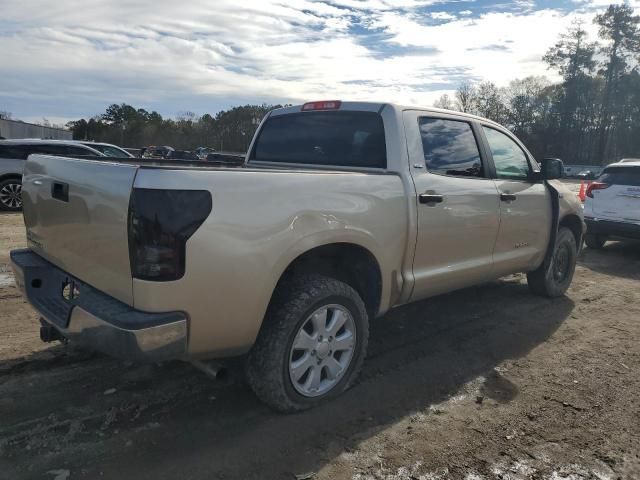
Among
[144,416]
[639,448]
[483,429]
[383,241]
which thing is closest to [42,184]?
[144,416]

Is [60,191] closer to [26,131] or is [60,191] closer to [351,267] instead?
[351,267]

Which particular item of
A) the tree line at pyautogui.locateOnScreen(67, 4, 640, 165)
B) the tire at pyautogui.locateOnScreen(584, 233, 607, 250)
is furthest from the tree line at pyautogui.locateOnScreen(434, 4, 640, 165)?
the tire at pyautogui.locateOnScreen(584, 233, 607, 250)

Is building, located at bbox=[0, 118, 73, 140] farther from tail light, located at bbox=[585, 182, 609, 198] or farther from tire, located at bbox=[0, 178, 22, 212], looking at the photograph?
tail light, located at bbox=[585, 182, 609, 198]

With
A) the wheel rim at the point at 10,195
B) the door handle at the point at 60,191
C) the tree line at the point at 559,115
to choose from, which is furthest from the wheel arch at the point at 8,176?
the tree line at the point at 559,115

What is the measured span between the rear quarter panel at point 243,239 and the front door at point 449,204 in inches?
29.6

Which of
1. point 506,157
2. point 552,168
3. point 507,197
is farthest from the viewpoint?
point 552,168

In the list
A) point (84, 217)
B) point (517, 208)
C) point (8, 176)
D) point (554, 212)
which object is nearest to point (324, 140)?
point (517, 208)

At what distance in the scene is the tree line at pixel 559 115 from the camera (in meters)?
54.0

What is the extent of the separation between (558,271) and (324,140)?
336 cm

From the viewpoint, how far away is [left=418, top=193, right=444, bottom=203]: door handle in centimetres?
368

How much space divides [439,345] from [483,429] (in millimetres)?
1287

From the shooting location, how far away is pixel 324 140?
13.8 ft

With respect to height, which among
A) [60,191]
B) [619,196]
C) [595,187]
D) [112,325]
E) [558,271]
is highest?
[60,191]

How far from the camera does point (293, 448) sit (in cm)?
284
